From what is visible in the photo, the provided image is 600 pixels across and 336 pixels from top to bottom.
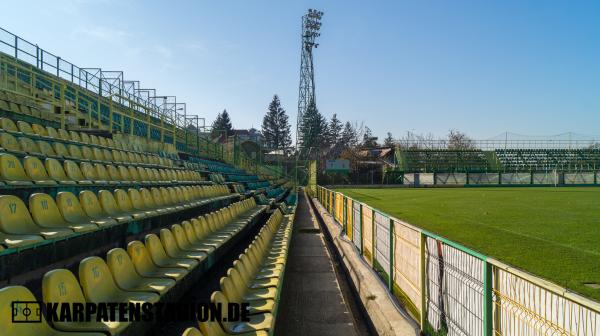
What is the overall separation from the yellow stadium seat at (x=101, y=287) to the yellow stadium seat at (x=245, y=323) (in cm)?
53

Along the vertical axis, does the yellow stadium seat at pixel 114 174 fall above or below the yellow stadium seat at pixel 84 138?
below

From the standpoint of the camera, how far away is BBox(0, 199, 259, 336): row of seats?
6.87 feet

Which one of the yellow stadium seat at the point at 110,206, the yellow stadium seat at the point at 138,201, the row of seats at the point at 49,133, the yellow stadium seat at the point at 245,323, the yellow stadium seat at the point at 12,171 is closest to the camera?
the yellow stadium seat at the point at 245,323

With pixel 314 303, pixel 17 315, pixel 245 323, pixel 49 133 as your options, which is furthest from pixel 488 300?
pixel 49 133

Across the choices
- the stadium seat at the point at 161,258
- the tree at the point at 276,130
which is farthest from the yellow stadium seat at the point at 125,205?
the tree at the point at 276,130

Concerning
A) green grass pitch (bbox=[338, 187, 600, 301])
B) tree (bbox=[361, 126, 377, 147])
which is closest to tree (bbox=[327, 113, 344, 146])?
tree (bbox=[361, 126, 377, 147])

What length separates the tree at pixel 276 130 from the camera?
8425cm

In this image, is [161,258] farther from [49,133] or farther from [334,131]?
[334,131]

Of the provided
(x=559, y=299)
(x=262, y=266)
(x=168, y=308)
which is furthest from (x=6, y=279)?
(x=559, y=299)

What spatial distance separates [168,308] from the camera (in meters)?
3.32

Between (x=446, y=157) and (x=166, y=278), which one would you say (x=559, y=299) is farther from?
(x=446, y=157)

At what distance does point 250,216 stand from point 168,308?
4991mm

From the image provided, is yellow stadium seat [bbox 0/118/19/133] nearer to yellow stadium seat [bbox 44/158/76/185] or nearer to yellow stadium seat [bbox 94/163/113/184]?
yellow stadium seat [bbox 94/163/113/184]

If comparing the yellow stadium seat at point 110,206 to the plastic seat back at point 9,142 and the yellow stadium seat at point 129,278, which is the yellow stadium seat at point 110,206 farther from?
the plastic seat back at point 9,142
